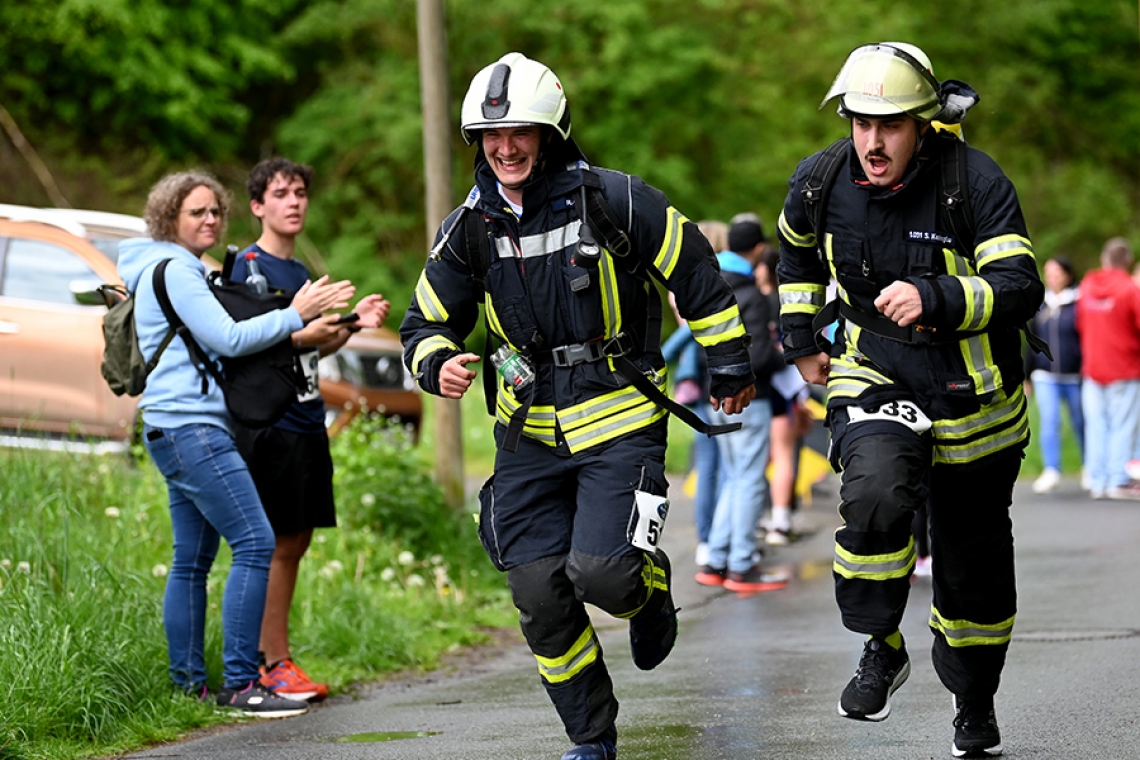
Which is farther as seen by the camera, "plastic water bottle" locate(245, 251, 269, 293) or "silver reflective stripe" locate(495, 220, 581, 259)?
"plastic water bottle" locate(245, 251, 269, 293)

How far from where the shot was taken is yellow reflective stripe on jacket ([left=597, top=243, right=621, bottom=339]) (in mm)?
4980

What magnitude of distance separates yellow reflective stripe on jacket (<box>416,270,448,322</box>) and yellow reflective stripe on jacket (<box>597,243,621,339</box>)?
1.79 ft

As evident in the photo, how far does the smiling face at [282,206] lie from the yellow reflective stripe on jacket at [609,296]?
211 centimetres

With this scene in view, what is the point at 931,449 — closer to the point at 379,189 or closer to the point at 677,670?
the point at 677,670

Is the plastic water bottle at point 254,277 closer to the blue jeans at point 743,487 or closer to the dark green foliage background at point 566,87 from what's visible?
the blue jeans at point 743,487

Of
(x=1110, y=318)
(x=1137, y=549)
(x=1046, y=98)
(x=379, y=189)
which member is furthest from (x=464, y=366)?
(x=1046, y=98)

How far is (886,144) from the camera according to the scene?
4770 millimetres

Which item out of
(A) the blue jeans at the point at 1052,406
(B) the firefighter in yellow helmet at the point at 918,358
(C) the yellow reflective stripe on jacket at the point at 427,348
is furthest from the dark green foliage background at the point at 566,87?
(B) the firefighter in yellow helmet at the point at 918,358

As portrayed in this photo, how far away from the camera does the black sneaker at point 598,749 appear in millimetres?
4965

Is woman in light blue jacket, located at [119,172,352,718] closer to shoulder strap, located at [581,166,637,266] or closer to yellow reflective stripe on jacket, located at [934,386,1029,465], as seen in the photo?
shoulder strap, located at [581,166,637,266]

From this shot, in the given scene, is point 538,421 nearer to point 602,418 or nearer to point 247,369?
point 602,418

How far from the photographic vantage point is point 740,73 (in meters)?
34.0

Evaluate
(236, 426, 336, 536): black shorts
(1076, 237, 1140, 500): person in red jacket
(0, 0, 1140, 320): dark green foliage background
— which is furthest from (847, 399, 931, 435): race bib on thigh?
(0, 0, 1140, 320): dark green foliage background

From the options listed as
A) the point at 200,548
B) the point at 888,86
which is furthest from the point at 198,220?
the point at 888,86
